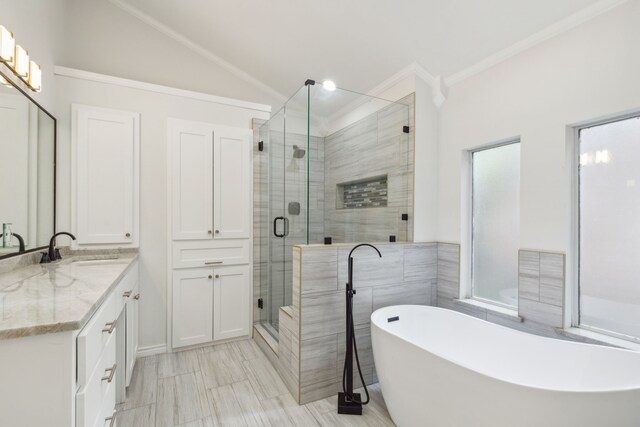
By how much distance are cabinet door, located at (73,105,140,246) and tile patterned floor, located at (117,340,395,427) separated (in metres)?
1.21

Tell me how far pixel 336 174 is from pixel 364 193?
1.10 ft

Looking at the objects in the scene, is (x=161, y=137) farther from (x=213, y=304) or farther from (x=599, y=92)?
(x=599, y=92)

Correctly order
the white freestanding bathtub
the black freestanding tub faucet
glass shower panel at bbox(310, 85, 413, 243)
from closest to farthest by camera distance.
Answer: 1. the white freestanding bathtub
2. the black freestanding tub faucet
3. glass shower panel at bbox(310, 85, 413, 243)

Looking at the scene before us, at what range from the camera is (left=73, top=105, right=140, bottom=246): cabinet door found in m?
2.47

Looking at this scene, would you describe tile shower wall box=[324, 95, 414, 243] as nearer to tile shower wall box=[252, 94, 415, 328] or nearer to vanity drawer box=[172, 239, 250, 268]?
tile shower wall box=[252, 94, 415, 328]

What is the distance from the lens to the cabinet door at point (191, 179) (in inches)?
110

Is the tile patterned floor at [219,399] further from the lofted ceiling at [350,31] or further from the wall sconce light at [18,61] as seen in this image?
the lofted ceiling at [350,31]

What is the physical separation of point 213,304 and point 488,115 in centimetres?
297

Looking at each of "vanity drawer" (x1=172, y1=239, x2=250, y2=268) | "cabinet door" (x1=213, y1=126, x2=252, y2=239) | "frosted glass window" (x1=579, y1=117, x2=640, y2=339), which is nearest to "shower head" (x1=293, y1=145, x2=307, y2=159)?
"cabinet door" (x1=213, y1=126, x2=252, y2=239)

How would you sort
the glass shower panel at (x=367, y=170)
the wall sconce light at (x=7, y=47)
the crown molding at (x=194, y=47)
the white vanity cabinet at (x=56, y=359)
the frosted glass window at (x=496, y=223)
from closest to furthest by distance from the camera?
the white vanity cabinet at (x=56, y=359)
the wall sconce light at (x=7, y=47)
the frosted glass window at (x=496, y=223)
the glass shower panel at (x=367, y=170)
the crown molding at (x=194, y=47)

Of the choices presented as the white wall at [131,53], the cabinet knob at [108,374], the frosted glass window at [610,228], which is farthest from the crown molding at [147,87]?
the frosted glass window at [610,228]

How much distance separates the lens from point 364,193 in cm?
277

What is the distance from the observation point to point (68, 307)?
109 centimetres


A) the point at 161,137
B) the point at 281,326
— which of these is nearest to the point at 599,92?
the point at 281,326
